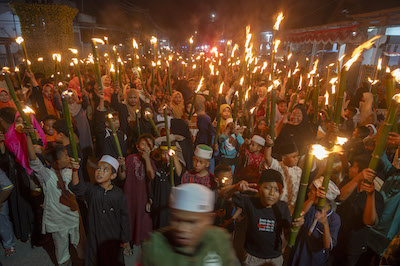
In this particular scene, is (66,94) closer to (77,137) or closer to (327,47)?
(77,137)

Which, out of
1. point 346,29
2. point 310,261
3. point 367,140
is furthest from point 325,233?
point 346,29

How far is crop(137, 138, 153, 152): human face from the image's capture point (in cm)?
405

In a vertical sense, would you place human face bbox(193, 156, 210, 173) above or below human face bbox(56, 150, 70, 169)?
above

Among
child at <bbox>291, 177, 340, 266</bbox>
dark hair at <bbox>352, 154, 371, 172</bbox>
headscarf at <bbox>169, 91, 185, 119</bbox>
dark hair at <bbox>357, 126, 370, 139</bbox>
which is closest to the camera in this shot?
child at <bbox>291, 177, 340, 266</bbox>

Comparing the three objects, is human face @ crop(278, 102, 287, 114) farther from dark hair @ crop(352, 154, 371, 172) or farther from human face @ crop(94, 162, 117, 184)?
human face @ crop(94, 162, 117, 184)

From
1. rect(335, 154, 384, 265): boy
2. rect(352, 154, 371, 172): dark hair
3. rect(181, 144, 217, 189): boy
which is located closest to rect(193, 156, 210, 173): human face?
rect(181, 144, 217, 189): boy

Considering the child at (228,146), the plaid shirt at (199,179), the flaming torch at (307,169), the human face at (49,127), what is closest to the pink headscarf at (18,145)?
the human face at (49,127)

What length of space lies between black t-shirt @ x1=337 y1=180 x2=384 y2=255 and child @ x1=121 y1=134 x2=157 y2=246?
274cm

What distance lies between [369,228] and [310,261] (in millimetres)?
951

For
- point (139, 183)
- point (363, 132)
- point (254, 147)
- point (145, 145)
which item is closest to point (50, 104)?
Answer: point (145, 145)

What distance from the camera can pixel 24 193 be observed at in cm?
415

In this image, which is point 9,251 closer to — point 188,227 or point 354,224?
point 188,227

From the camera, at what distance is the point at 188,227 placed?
6.44ft

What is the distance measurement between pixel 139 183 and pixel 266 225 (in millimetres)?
2055
